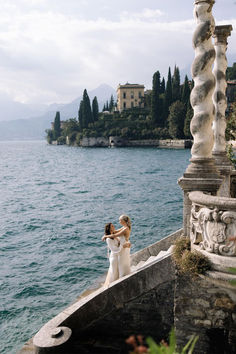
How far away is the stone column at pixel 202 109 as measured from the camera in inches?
214

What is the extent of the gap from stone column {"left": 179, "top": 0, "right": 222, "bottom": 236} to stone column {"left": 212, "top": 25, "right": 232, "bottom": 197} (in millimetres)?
3164

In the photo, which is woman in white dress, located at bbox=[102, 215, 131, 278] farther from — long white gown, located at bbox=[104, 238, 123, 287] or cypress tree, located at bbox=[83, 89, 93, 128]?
cypress tree, located at bbox=[83, 89, 93, 128]

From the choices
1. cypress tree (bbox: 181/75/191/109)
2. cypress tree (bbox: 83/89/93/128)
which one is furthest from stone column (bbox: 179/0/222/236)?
cypress tree (bbox: 83/89/93/128)

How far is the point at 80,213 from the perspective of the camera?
22125mm

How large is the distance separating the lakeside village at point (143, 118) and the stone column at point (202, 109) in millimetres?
69456

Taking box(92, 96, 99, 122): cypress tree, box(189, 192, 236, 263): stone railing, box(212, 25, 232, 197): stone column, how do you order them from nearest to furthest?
box(189, 192, 236, 263): stone railing < box(212, 25, 232, 197): stone column < box(92, 96, 99, 122): cypress tree

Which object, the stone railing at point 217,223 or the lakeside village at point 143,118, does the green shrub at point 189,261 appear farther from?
the lakeside village at point 143,118

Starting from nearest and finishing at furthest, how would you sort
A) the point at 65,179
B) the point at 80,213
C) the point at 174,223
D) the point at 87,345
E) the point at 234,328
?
the point at 234,328 → the point at 87,345 → the point at 174,223 → the point at 80,213 → the point at 65,179

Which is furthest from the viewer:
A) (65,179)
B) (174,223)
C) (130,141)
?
(130,141)

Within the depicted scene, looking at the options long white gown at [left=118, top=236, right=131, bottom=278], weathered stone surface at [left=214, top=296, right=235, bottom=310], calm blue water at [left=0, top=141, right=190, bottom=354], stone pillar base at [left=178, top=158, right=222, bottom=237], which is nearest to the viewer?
A: weathered stone surface at [left=214, top=296, right=235, bottom=310]

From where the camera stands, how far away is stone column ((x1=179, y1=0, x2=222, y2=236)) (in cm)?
543

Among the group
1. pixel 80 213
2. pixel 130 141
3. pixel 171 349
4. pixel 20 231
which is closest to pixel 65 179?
pixel 80 213

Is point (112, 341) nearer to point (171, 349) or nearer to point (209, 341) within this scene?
point (209, 341)

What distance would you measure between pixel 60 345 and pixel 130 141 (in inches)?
3804
